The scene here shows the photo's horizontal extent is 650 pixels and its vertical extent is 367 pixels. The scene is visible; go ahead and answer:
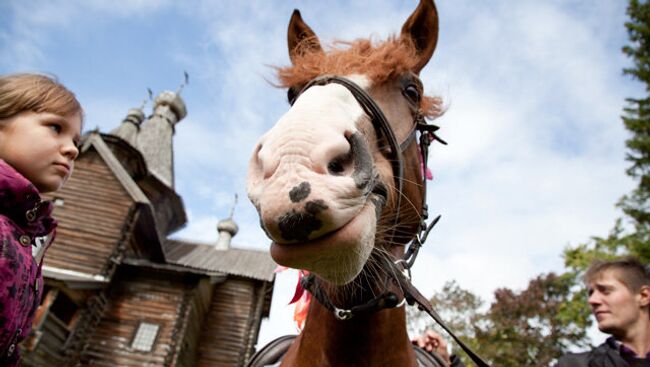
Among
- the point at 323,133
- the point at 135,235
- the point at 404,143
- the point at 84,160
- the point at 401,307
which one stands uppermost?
the point at 84,160

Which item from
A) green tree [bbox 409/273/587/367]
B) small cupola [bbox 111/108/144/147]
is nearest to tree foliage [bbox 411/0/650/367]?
green tree [bbox 409/273/587/367]

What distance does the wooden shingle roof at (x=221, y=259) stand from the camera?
2246 centimetres

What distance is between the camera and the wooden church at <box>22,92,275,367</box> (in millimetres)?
14891

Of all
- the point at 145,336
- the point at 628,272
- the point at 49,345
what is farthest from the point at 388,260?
the point at 145,336

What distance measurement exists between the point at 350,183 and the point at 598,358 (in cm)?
329

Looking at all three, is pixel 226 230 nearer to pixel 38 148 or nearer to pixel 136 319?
pixel 136 319

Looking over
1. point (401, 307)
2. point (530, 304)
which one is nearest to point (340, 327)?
point (401, 307)

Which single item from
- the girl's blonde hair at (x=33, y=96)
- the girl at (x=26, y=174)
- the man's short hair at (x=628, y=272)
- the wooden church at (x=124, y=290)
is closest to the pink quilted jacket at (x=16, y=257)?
the girl at (x=26, y=174)

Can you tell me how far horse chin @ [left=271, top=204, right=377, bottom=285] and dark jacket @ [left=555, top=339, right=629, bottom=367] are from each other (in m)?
3.02

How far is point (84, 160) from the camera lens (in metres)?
19.3

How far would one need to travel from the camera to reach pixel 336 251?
4.10 ft

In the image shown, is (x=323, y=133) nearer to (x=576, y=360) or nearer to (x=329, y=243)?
(x=329, y=243)

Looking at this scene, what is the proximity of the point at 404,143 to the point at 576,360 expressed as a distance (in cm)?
280

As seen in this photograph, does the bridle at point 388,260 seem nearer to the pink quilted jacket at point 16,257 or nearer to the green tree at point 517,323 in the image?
the pink quilted jacket at point 16,257
